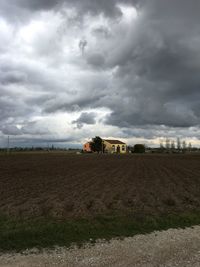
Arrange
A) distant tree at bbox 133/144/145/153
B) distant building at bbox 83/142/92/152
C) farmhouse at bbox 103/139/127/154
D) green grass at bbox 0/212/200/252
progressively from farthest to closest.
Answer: farmhouse at bbox 103/139/127/154
distant building at bbox 83/142/92/152
distant tree at bbox 133/144/145/153
green grass at bbox 0/212/200/252

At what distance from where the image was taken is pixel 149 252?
7.16 metres

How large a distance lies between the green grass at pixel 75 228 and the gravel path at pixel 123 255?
543 millimetres

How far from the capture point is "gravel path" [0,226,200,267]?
6.42m

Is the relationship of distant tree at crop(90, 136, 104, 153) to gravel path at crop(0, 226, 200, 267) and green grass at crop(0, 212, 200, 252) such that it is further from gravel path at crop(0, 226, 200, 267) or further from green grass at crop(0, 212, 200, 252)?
gravel path at crop(0, 226, 200, 267)

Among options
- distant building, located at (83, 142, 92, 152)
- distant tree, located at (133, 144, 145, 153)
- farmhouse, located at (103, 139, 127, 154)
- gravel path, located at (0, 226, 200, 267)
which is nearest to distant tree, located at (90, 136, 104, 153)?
distant tree, located at (133, 144, 145, 153)

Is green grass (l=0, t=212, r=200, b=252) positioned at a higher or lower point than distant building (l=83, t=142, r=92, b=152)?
lower

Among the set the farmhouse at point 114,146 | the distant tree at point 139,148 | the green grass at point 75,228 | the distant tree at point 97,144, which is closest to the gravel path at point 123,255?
the green grass at point 75,228

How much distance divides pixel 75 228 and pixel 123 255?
8.53 feet

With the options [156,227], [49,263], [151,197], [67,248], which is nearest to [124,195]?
[151,197]

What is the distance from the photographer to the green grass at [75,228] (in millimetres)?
7891

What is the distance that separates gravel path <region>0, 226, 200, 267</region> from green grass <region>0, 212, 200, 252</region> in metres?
0.54

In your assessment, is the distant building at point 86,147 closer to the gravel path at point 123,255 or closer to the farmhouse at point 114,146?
the farmhouse at point 114,146

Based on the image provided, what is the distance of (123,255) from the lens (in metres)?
6.92

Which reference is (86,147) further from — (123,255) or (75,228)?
(123,255)
